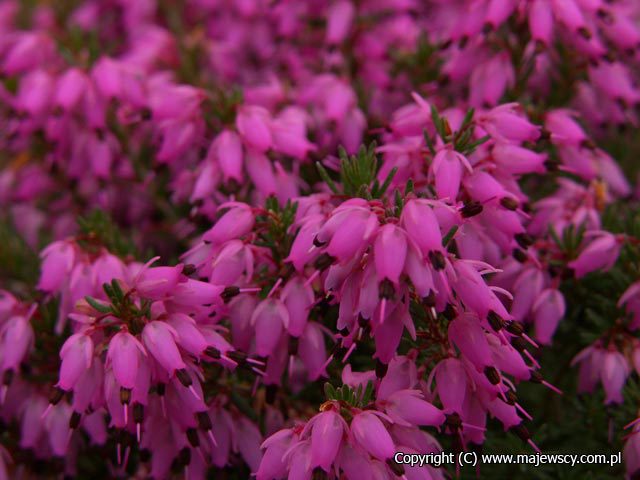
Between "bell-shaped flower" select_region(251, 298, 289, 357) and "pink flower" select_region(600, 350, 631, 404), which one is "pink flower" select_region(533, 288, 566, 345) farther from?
"bell-shaped flower" select_region(251, 298, 289, 357)

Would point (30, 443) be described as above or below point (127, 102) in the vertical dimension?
below

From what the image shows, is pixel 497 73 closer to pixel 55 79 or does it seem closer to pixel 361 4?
A: pixel 361 4

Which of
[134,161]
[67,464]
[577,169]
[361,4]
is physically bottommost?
Answer: [67,464]

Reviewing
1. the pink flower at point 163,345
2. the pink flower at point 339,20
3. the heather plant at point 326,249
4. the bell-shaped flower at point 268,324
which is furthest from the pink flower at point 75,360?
the pink flower at point 339,20

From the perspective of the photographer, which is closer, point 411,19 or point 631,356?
point 631,356

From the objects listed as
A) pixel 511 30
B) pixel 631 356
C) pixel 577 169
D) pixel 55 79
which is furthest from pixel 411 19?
pixel 631 356

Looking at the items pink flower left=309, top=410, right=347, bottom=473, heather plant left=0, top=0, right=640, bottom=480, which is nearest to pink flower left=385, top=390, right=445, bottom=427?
heather plant left=0, top=0, right=640, bottom=480

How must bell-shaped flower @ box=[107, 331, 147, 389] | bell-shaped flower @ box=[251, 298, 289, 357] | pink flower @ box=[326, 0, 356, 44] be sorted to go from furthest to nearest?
pink flower @ box=[326, 0, 356, 44] < bell-shaped flower @ box=[251, 298, 289, 357] < bell-shaped flower @ box=[107, 331, 147, 389]

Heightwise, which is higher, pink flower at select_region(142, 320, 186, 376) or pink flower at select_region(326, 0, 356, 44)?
pink flower at select_region(326, 0, 356, 44)

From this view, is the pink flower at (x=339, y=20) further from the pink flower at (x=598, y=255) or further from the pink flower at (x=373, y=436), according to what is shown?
the pink flower at (x=373, y=436)
